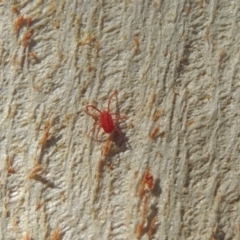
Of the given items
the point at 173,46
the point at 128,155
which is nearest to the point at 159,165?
the point at 128,155

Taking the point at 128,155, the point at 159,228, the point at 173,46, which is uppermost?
the point at 173,46

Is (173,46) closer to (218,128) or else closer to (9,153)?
(218,128)

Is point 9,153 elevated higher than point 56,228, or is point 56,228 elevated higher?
point 9,153

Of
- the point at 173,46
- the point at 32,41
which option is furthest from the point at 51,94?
the point at 173,46
